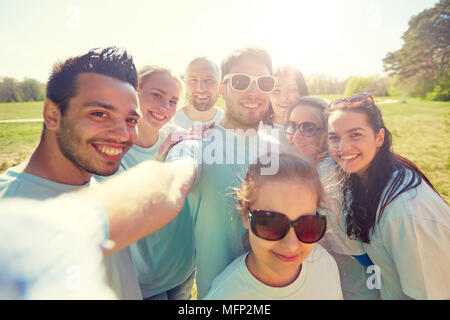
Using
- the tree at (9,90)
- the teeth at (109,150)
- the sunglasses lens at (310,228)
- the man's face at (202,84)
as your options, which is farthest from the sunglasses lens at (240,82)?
the tree at (9,90)

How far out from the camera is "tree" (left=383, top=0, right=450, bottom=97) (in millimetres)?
32562

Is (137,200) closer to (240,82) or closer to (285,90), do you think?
(240,82)

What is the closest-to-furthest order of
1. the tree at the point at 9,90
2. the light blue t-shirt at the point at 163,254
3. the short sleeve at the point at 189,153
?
the short sleeve at the point at 189,153
the light blue t-shirt at the point at 163,254
the tree at the point at 9,90

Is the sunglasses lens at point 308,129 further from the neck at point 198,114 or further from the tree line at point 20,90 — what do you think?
the tree line at point 20,90

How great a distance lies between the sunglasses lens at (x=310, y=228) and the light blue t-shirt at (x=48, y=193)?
3.60 ft

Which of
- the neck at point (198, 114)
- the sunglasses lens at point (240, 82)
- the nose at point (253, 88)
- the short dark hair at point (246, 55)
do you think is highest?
the short dark hair at point (246, 55)

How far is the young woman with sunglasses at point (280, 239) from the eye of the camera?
4.30 feet

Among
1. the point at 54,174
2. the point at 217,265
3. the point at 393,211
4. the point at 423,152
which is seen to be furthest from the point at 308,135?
the point at 423,152

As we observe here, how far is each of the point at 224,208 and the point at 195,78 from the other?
12.7ft

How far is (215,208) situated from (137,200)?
0.82m

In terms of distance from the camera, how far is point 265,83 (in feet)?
8.36

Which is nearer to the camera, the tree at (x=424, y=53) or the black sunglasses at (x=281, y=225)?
the black sunglasses at (x=281, y=225)

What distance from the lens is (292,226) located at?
131cm
